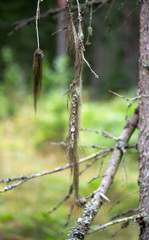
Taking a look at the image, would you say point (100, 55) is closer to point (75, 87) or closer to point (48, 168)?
point (48, 168)

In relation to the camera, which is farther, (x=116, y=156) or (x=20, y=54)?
(x=20, y=54)

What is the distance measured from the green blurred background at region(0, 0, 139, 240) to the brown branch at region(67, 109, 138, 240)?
0.10 m

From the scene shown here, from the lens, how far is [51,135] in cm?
799

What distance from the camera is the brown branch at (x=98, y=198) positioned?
6.44 feet

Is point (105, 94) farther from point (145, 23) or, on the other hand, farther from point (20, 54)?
point (145, 23)

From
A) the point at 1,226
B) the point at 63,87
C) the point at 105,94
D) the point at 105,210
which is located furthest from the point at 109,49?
the point at 1,226

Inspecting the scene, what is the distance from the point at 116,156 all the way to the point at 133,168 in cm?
357

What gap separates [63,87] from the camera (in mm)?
9492

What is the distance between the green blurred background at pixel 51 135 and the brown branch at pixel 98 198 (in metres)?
0.10

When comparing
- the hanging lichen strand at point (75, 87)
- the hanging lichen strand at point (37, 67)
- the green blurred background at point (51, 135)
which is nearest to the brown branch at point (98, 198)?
the green blurred background at point (51, 135)

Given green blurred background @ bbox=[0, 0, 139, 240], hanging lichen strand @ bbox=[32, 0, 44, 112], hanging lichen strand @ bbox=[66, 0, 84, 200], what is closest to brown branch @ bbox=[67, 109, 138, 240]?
green blurred background @ bbox=[0, 0, 139, 240]

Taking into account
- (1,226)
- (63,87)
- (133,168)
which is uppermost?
(63,87)

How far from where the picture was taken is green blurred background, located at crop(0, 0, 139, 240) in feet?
13.4

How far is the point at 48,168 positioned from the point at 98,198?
190 inches
